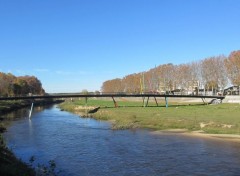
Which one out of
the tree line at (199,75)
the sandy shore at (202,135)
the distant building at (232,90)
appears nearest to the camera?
the sandy shore at (202,135)

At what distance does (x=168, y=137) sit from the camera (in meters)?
46.3

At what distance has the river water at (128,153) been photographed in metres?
28.4

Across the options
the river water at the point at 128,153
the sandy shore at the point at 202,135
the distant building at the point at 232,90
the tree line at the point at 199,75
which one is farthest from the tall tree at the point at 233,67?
the river water at the point at 128,153

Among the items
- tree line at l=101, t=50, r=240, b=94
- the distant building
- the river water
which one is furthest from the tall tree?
the river water

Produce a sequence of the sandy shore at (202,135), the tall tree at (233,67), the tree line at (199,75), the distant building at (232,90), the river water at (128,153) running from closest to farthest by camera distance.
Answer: the river water at (128,153) < the sandy shore at (202,135) < the tall tree at (233,67) < the tree line at (199,75) < the distant building at (232,90)

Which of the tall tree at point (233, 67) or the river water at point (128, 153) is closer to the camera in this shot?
the river water at point (128, 153)

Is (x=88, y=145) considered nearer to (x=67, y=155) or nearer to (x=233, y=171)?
(x=67, y=155)

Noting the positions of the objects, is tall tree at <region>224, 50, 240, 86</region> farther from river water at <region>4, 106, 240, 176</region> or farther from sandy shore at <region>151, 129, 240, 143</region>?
river water at <region>4, 106, 240, 176</region>

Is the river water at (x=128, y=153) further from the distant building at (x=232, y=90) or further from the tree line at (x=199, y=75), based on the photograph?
the distant building at (x=232, y=90)

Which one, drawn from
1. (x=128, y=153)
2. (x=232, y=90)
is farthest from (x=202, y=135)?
(x=232, y=90)

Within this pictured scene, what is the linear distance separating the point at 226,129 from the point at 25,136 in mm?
27218

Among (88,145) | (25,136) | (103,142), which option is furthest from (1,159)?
(25,136)

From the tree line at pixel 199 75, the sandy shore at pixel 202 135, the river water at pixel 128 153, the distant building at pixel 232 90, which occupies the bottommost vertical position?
the river water at pixel 128 153

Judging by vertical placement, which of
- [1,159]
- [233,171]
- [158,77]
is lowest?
[233,171]
